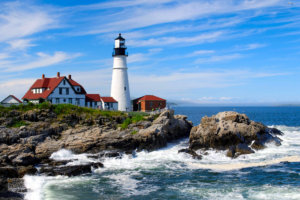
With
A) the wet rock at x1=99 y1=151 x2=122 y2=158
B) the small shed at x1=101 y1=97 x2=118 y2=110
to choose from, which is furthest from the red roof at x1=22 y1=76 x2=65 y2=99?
the wet rock at x1=99 y1=151 x2=122 y2=158

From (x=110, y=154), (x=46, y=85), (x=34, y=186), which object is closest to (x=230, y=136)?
(x=110, y=154)

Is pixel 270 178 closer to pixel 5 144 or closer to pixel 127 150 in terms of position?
pixel 127 150

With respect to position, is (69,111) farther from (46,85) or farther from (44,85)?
(44,85)

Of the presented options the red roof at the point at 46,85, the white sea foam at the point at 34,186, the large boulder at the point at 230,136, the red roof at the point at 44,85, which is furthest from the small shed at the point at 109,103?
the white sea foam at the point at 34,186

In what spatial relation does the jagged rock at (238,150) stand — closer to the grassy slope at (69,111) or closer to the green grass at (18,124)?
the grassy slope at (69,111)

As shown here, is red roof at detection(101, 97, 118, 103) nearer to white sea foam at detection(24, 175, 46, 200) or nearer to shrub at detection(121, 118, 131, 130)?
shrub at detection(121, 118, 131, 130)

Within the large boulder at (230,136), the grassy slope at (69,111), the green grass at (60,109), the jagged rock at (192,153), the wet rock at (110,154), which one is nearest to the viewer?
the jagged rock at (192,153)

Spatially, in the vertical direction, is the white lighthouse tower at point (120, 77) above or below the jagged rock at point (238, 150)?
above

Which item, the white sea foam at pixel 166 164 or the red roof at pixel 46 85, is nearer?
the white sea foam at pixel 166 164

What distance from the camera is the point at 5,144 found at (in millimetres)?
29000

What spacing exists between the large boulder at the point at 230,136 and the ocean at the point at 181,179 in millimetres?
1211

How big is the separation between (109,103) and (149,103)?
6.45 m

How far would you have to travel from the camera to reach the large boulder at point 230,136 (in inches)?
1184

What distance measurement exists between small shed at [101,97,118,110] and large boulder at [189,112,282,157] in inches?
652
